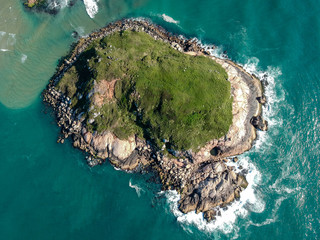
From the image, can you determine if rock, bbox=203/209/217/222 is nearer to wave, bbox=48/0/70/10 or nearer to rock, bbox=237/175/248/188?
rock, bbox=237/175/248/188

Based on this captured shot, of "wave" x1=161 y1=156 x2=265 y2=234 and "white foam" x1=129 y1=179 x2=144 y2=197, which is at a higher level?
"wave" x1=161 y1=156 x2=265 y2=234

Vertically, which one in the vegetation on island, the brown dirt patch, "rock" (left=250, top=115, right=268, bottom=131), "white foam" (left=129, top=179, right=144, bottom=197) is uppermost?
"rock" (left=250, top=115, right=268, bottom=131)

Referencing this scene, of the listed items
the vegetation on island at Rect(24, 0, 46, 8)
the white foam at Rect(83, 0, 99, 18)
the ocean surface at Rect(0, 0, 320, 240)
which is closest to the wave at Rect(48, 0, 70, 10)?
the ocean surface at Rect(0, 0, 320, 240)

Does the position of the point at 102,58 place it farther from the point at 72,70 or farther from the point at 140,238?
the point at 140,238

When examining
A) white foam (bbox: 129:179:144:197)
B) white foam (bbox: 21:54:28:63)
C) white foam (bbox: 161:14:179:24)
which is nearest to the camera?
white foam (bbox: 129:179:144:197)

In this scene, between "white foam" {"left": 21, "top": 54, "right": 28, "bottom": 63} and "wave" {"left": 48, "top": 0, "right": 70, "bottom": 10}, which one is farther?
"wave" {"left": 48, "top": 0, "right": 70, "bottom": 10}

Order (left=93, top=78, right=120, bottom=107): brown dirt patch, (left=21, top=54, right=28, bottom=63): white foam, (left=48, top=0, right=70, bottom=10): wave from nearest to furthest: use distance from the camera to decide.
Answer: (left=93, top=78, right=120, bottom=107): brown dirt patch < (left=21, top=54, right=28, bottom=63): white foam < (left=48, top=0, right=70, bottom=10): wave
